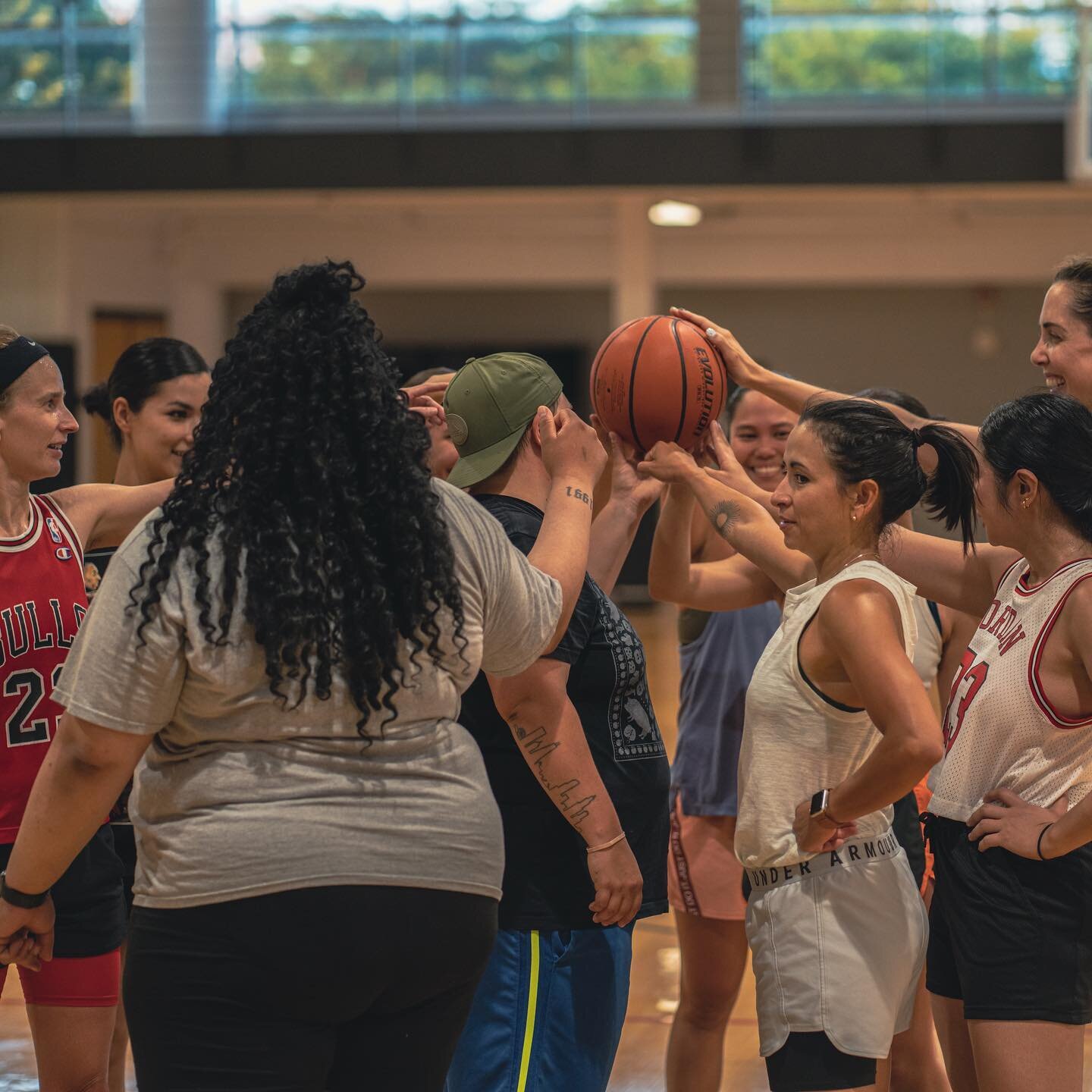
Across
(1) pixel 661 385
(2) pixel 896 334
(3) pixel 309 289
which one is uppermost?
(2) pixel 896 334

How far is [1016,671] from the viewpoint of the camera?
2.21m

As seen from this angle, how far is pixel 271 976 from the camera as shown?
1618 millimetres

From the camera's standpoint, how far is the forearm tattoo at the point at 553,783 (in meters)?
2.16

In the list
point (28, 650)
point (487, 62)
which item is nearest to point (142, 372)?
point (28, 650)

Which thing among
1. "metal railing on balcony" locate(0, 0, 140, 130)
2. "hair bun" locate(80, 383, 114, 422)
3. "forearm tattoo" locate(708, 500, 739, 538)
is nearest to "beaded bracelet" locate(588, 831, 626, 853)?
"forearm tattoo" locate(708, 500, 739, 538)


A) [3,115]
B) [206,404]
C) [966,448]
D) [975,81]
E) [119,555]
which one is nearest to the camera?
[119,555]

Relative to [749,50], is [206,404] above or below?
below

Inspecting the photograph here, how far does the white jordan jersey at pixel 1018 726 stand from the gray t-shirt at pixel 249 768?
Result: 0.92 m

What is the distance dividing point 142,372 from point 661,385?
1.30m

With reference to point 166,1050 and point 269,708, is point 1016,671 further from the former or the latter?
point 166,1050

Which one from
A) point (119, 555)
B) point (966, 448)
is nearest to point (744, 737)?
point (966, 448)

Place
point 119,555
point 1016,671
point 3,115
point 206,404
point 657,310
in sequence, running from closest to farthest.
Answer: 1. point 119,555
2. point 206,404
3. point 1016,671
4. point 3,115
5. point 657,310

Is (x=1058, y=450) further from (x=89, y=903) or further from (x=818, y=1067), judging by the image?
(x=89, y=903)

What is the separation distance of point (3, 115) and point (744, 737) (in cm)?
1163
